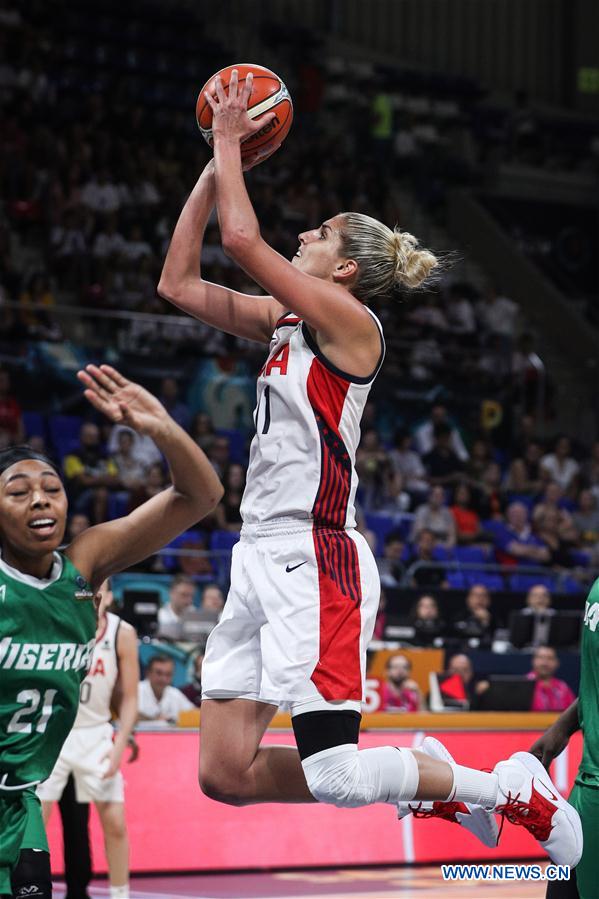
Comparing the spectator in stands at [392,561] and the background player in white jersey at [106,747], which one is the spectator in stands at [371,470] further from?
the background player in white jersey at [106,747]

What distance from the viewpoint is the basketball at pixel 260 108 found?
178 inches

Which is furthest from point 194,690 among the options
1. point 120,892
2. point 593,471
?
point 593,471

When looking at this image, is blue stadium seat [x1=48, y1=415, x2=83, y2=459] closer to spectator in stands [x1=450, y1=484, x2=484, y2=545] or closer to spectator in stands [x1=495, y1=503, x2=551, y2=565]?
spectator in stands [x1=450, y1=484, x2=484, y2=545]

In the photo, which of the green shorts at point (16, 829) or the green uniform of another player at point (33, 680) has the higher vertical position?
the green uniform of another player at point (33, 680)

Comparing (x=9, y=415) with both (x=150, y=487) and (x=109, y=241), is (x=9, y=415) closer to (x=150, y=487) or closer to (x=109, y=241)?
(x=150, y=487)

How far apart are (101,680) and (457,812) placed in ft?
11.9

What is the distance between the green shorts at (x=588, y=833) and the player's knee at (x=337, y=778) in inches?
27.2

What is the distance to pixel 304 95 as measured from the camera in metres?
→ 20.3

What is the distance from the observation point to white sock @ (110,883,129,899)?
23.7 feet

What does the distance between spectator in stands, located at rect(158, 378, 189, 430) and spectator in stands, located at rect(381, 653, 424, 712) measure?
3850 mm

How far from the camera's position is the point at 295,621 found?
165 inches

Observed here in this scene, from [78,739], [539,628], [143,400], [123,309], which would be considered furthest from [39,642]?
[123,309]

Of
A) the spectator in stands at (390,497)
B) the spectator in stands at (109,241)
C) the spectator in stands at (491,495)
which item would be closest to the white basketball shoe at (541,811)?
the spectator in stands at (390,497)

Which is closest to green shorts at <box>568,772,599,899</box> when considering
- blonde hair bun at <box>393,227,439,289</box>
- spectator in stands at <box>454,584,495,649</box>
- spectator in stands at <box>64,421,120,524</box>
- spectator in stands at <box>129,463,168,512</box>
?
blonde hair bun at <box>393,227,439,289</box>
